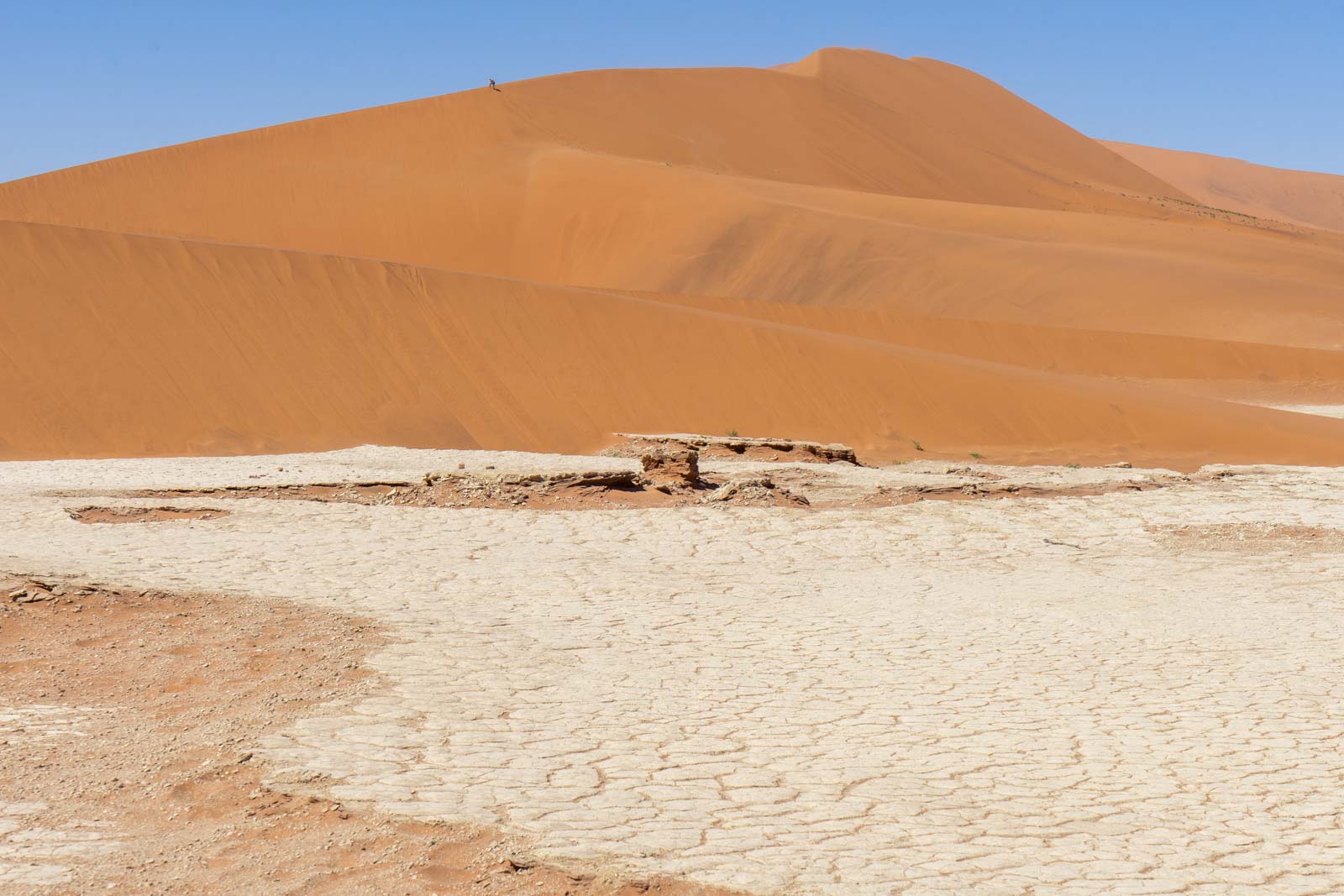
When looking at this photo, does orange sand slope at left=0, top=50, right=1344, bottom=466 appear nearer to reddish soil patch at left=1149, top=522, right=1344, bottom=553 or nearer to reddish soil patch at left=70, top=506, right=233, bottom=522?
reddish soil patch at left=70, top=506, right=233, bottom=522

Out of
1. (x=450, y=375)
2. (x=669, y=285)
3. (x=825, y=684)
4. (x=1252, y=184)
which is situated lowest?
(x=825, y=684)

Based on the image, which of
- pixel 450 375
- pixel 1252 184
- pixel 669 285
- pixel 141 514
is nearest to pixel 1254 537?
pixel 141 514

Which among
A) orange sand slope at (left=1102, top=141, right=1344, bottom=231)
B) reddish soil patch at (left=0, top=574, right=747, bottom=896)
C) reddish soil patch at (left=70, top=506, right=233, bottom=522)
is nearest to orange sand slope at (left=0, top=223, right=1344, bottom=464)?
reddish soil patch at (left=70, top=506, right=233, bottom=522)

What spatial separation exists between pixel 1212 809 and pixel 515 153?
45.1 m

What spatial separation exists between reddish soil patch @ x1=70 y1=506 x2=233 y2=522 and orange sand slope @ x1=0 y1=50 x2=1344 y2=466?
18.8ft

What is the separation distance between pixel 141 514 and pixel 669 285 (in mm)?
27625

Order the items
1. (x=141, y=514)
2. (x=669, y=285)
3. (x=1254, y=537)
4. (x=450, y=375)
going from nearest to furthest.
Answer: (x=141, y=514) < (x=1254, y=537) < (x=450, y=375) < (x=669, y=285)

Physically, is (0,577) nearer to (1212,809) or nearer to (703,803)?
(703,803)

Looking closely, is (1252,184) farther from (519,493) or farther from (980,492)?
(519,493)

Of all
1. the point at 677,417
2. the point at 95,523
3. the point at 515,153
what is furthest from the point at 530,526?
the point at 515,153

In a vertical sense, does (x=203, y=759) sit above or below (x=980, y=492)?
below

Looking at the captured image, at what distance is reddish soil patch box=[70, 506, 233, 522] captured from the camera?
10.0 m

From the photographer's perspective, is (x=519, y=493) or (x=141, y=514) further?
(x=519, y=493)

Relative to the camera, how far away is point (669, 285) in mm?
37031
